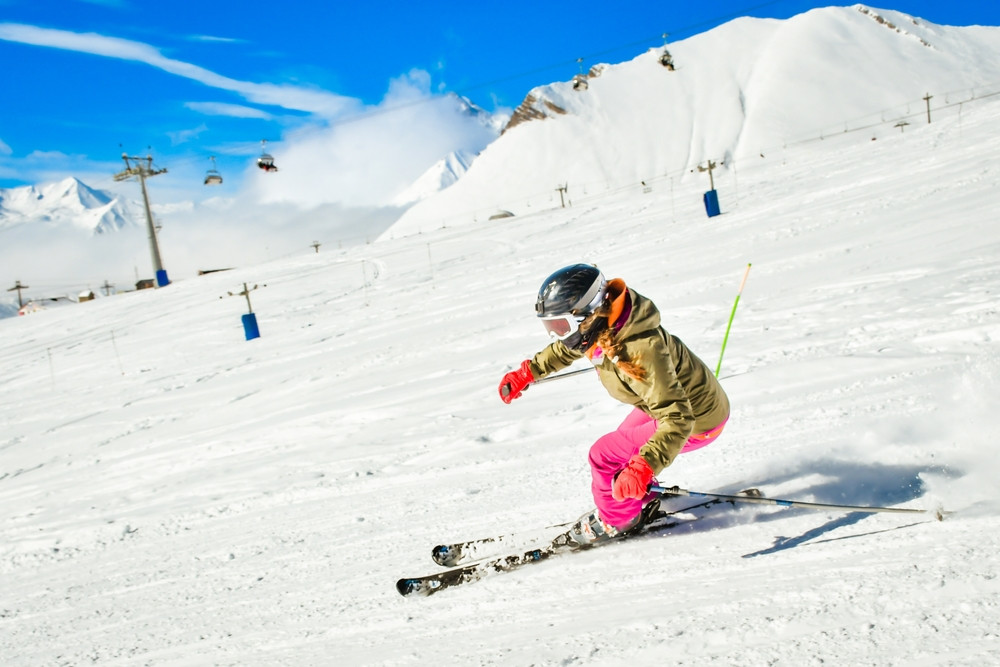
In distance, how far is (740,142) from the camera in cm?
11656

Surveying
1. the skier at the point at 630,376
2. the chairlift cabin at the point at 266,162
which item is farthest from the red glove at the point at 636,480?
the chairlift cabin at the point at 266,162

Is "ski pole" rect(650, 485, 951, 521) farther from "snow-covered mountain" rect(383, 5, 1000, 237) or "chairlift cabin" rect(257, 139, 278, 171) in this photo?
"snow-covered mountain" rect(383, 5, 1000, 237)

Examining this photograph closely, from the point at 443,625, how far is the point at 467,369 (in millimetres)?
6467

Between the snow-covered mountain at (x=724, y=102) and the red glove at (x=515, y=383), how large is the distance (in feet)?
320

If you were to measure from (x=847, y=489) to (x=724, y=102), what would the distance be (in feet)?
460

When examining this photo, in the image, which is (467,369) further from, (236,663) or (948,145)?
(948,145)

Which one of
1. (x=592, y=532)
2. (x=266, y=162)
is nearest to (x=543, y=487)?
(x=592, y=532)

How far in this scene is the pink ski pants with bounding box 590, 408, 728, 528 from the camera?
3684mm

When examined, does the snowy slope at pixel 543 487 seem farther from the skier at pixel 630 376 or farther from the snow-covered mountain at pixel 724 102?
the snow-covered mountain at pixel 724 102

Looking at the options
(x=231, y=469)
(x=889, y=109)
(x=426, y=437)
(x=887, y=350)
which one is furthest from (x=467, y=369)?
(x=889, y=109)

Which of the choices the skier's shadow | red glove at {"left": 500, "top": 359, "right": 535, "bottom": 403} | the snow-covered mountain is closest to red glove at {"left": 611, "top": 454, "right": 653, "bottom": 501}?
the skier's shadow

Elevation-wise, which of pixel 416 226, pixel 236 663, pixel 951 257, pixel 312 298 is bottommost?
pixel 236 663

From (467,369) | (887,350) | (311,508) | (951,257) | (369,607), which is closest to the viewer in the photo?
(369,607)

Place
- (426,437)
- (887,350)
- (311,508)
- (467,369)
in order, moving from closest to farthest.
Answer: (311,508), (887,350), (426,437), (467,369)
